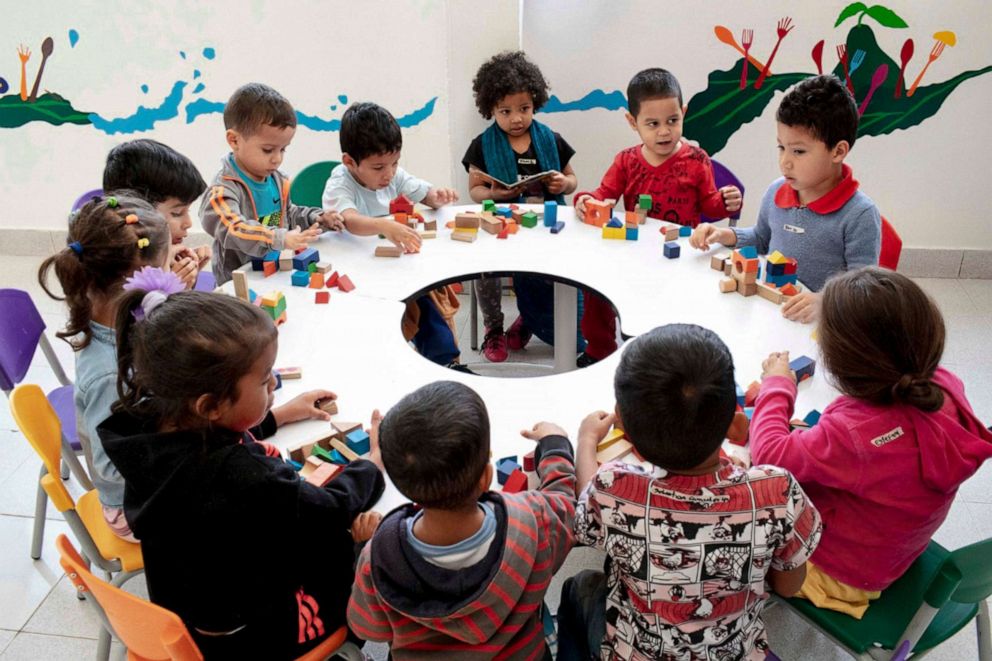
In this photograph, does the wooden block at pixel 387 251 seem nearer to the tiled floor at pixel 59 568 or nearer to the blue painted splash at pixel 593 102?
the tiled floor at pixel 59 568

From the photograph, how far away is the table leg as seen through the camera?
8.91ft

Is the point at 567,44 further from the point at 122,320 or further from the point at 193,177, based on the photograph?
the point at 122,320

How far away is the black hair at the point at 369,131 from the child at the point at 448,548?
67.1 inches

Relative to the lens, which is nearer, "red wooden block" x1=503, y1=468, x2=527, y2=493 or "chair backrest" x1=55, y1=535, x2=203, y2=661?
"chair backrest" x1=55, y1=535, x2=203, y2=661

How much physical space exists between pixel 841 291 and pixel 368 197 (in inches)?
76.8

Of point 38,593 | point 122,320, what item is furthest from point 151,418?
point 38,593

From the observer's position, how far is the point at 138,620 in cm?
121

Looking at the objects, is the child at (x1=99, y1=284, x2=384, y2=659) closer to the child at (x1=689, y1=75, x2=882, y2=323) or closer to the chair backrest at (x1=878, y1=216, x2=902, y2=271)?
the child at (x1=689, y1=75, x2=882, y2=323)

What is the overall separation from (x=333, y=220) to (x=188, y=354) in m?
1.41

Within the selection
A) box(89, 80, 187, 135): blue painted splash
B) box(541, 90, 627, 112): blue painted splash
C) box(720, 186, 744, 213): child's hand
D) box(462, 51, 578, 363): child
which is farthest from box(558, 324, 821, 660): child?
box(89, 80, 187, 135): blue painted splash

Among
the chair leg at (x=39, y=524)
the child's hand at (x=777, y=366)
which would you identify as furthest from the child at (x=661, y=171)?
the chair leg at (x=39, y=524)

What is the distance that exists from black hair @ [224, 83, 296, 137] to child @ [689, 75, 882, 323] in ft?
4.69

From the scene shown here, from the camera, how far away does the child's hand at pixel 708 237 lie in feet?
8.12

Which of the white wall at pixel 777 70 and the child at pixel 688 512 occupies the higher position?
the white wall at pixel 777 70
